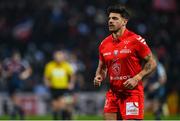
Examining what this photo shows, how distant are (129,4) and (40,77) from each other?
4.74m

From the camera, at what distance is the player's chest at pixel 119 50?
10.0 meters

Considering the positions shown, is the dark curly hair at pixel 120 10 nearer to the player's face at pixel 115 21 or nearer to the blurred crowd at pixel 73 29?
the player's face at pixel 115 21

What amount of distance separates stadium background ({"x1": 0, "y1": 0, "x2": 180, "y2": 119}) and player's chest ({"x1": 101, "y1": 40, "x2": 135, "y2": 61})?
46.2 ft

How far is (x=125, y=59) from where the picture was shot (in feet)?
32.8

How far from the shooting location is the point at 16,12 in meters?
29.4

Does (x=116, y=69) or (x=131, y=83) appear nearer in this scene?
(x=131, y=83)

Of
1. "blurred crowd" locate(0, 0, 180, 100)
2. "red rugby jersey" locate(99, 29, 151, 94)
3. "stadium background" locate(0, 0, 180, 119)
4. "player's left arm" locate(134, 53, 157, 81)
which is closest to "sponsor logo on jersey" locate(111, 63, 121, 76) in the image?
"red rugby jersey" locate(99, 29, 151, 94)

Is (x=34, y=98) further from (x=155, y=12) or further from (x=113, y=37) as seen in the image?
(x=113, y=37)

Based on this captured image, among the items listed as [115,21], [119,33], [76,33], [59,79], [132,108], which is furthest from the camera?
[76,33]

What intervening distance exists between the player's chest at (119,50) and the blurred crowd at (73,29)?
14818 millimetres

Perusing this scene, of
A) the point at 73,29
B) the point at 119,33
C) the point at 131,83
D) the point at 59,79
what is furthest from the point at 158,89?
the point at 131,83

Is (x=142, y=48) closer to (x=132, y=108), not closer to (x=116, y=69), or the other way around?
(x=116, y=69)

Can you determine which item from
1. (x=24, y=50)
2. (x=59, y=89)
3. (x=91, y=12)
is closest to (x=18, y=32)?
(x=24, y=50)

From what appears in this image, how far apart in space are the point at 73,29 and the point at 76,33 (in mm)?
257
